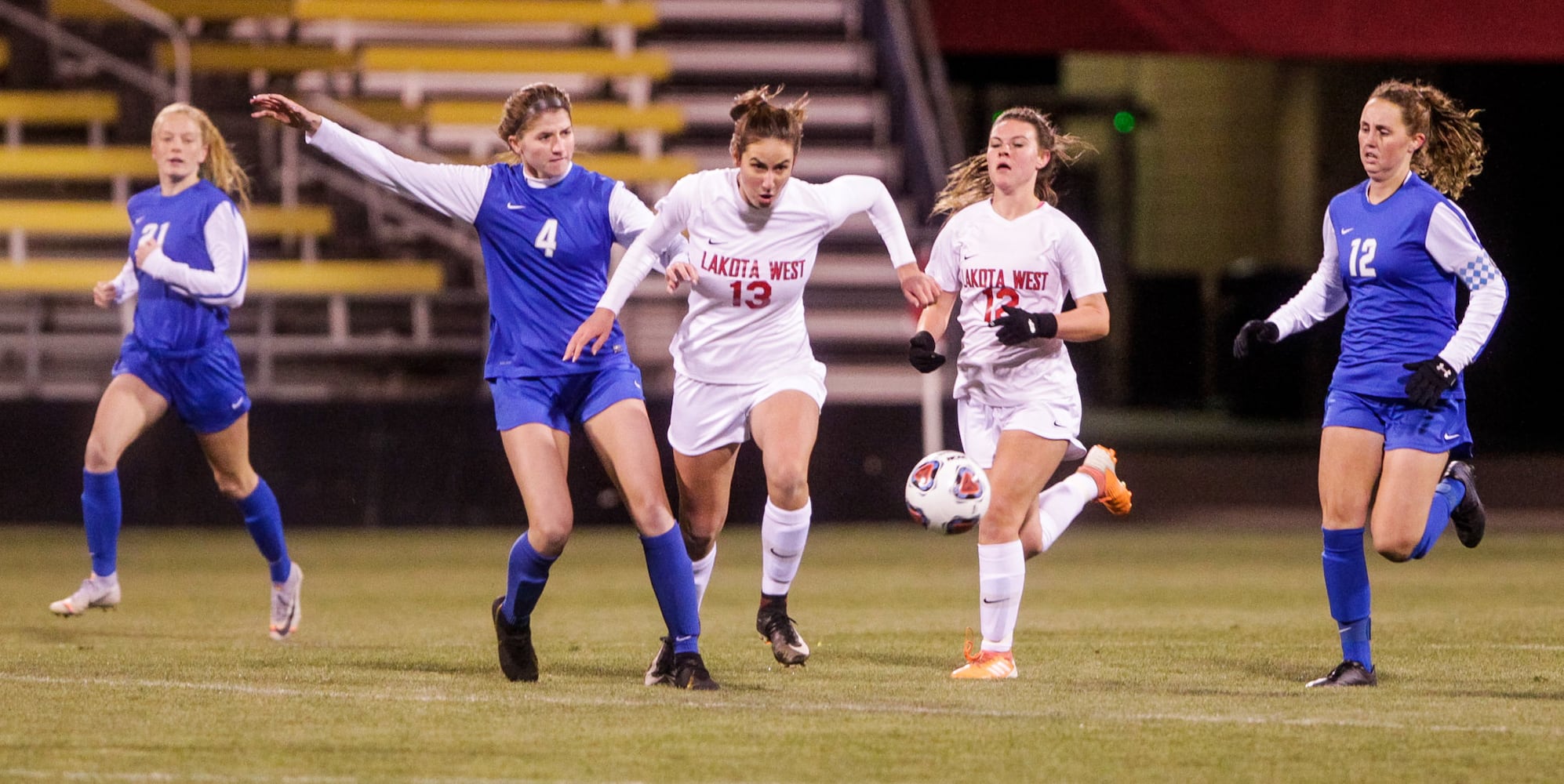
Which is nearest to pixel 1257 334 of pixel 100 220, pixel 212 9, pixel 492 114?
pixel 100 220

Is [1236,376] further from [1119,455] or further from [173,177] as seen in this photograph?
[173,177]

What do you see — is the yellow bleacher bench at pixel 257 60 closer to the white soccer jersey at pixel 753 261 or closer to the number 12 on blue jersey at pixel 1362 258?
the white soccer jersey at pixel 753 261

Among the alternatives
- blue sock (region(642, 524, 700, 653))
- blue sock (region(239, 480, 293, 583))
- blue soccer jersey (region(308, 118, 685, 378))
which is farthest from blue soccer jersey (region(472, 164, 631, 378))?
blue sock (region(239, 480, 293, 583))

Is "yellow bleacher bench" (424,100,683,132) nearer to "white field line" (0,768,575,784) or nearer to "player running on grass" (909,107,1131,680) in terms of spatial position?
"player running on grass" (909,107,1131,680)

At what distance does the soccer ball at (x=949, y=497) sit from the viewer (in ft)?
20.5

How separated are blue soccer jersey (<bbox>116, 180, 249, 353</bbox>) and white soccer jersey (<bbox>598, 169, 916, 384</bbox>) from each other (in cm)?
196

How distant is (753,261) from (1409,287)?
2093mm

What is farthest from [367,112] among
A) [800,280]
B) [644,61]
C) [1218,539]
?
[800,280]

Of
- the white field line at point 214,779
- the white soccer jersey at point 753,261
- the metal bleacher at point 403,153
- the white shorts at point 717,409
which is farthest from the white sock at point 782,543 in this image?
the metal bleacher at point 403,153

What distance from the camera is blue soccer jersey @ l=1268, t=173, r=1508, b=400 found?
6.02 m

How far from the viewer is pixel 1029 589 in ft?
31.6

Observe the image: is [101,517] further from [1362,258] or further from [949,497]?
[1362,258]

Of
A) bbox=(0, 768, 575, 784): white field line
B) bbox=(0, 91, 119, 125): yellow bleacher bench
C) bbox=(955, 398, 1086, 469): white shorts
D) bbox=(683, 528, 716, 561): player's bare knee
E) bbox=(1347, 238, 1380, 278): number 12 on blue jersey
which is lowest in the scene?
bbox=(0, 768, 575, 784): white field line

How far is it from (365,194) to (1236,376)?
1315cm
